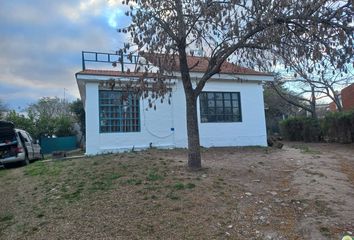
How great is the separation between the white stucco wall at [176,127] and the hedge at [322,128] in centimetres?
610

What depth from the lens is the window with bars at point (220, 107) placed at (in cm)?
1825

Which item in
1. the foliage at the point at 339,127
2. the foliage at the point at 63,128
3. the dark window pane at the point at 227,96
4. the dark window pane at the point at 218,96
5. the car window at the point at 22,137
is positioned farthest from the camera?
the foliage at the point at 63,128

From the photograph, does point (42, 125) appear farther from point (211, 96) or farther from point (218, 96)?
point (218, 96)

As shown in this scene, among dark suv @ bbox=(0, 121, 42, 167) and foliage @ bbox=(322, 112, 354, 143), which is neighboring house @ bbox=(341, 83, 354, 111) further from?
dark suv @ bbox=(0, 121, 42, 167)

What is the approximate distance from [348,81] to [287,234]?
2500 centimetres

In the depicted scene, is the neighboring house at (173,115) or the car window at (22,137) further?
the car window at (22,137)

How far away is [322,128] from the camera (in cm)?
2439

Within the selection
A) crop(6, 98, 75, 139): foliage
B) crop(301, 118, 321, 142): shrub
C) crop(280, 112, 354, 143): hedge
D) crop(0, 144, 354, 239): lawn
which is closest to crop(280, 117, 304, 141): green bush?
crop(280, 112, 354, 143): hedge

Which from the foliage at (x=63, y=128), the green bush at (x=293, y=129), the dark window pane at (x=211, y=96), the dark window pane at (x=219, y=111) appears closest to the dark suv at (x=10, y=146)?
the dark window pane at (x=211, y=96)

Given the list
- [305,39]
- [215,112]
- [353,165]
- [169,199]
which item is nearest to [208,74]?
[305,39]

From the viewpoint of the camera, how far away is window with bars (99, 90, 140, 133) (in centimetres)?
1633

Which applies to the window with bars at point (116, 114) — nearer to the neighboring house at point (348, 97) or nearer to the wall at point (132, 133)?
the wall at point (132, 133)

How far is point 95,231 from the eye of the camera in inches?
256

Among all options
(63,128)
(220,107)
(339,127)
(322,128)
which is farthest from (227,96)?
(63,128)
